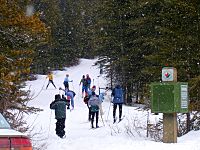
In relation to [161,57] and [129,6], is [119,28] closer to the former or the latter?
[129,6]

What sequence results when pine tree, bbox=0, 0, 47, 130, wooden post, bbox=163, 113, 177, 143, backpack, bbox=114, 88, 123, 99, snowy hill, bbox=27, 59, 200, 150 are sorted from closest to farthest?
1. snowy hill, bbox=27, 59, 200, 150
2. wooden post, bbox=163, 113, 177, 143
3. pine tree, bbox=0, 0, 47, 130
4. backpack, bbox=114, 88, 123, 99

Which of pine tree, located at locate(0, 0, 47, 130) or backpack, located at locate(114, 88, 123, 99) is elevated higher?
pine tree, located at locate(0, 0, 47, 130)

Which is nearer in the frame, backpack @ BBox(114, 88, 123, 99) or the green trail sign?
the green trail sign

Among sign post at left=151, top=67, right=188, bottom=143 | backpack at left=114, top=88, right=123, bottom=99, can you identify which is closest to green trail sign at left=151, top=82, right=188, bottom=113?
sign post at left=151, top=67, right=188, bottom=143

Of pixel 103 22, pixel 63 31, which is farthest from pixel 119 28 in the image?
pixel 63 31

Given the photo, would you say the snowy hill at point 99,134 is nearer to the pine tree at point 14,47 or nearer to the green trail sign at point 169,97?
the pine tree at point 14,47

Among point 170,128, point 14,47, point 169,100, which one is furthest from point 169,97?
point 14,47

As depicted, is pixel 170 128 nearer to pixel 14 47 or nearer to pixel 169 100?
pixel 169 100

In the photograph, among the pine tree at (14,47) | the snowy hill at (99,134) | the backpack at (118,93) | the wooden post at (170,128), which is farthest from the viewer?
the backpack at (118,93)

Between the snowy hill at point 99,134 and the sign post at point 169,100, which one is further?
the sign post at point 169,100

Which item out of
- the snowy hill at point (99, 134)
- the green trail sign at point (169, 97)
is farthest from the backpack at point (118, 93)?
the green trail sign at point (169, 97)

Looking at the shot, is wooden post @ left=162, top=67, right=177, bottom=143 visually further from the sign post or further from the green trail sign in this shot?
the green trail sign

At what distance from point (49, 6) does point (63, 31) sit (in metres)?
7.19

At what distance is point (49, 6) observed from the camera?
60.8 meters
